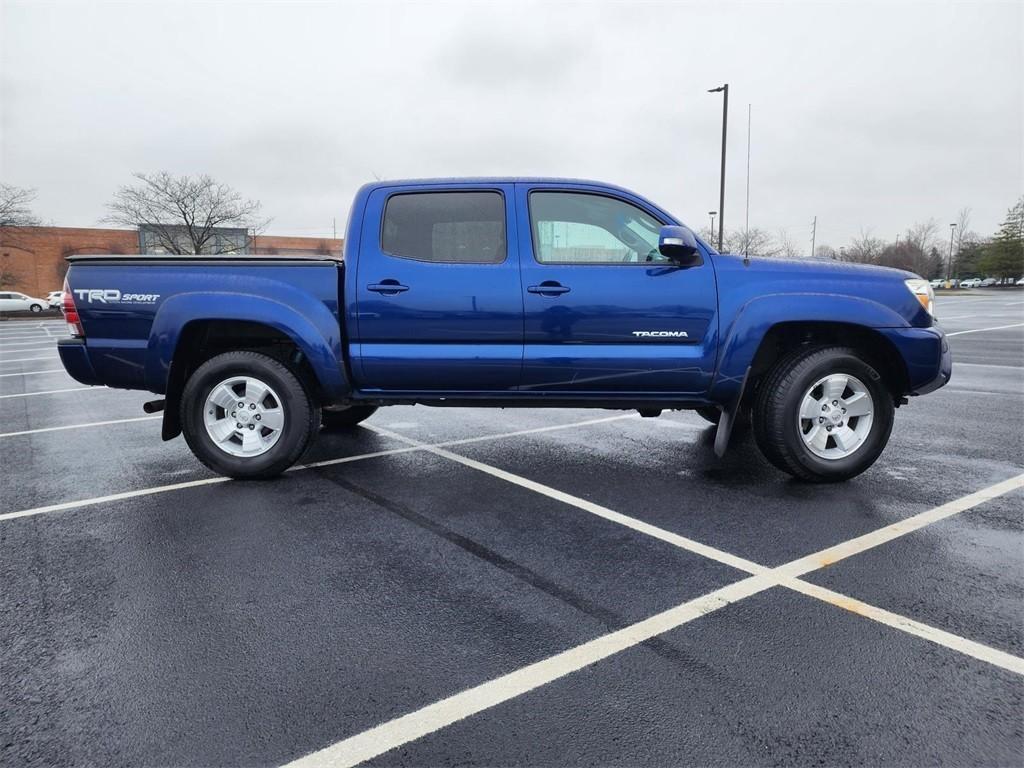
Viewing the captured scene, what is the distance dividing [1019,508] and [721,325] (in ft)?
6.76

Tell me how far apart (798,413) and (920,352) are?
88cm

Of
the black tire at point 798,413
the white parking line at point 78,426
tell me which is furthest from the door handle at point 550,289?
the white parking line at point 78,426

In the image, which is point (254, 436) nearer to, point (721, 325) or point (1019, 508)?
point (721, 325)

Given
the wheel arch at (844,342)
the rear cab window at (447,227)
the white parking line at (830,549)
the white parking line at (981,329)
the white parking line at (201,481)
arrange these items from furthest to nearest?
the white parking line at (981,329) < the rear cab window at (447,227) < the wheel arch at (844,342) < the white parking line at (201,481) < the white parking line at (830,549)

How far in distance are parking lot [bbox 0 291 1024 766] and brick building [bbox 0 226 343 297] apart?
48.3 m

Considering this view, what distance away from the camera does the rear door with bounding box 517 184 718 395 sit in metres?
4.29

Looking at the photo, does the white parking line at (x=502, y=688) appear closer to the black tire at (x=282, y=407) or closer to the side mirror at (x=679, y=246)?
the side mirror at (x=679, y=246)

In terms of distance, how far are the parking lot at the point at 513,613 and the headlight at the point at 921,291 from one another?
47.9 inches

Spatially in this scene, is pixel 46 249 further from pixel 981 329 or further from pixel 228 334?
pixel 981 329

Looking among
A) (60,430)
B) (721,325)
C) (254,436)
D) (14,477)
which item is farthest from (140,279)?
(721,325)

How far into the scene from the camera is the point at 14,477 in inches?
188

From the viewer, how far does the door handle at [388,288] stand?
4363 mm

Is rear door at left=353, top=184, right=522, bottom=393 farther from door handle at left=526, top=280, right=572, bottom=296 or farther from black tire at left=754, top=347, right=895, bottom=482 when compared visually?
black tire at left=754, top=347, right=895, bottom=482

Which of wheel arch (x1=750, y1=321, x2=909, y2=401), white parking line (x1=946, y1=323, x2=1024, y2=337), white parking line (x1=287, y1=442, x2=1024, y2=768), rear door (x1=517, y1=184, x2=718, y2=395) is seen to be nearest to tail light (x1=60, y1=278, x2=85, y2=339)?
rear door (x1=517, y1=184, x2=718, y2=395)
